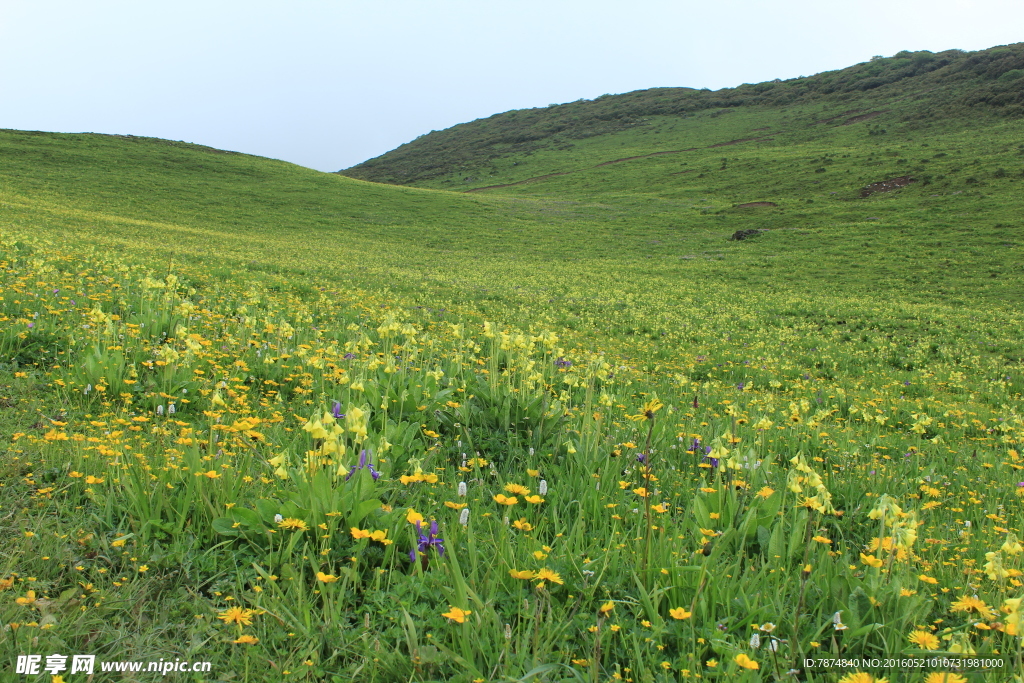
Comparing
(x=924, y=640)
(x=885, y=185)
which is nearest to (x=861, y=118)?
(x=885, y=185)

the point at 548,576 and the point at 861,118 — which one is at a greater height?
the point at 861,118

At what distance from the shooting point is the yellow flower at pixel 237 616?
7.73 ft

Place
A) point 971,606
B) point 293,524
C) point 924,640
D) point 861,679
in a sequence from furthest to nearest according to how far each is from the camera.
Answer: point 293,524 < point 971,606 < point 924,640 < point 861,679

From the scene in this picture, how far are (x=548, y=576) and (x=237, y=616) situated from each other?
1354 mm

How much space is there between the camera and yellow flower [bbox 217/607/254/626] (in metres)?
2.36

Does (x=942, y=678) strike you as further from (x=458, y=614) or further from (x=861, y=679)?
(x=458, y=614)

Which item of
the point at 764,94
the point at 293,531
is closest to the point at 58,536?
the point at 293,531

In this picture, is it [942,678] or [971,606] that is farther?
[971,606]

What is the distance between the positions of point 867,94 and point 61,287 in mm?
108120

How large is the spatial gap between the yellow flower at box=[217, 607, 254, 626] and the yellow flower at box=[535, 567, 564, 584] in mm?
1266

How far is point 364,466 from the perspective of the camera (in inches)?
126

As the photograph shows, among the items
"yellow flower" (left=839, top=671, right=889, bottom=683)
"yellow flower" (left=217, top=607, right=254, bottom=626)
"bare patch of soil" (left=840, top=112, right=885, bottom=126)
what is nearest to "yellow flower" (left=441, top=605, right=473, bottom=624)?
"yellow flower" (left=217, top=607, right=254, bottom=626)

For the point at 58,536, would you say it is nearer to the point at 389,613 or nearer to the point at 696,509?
the point at 389,613

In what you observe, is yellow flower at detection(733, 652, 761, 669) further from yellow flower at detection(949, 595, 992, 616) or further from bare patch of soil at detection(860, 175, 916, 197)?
bare patch of soil at detection(860, 175, 916, 197)
